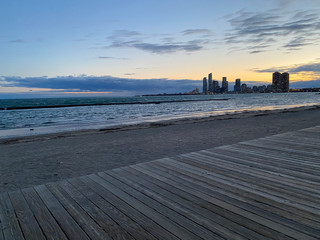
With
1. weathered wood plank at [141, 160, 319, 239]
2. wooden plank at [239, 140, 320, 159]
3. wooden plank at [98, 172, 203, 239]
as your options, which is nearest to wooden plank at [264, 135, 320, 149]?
wooden plank at [239, 140, 320, 159]

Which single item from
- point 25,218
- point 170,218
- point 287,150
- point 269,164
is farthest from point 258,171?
point 25,218

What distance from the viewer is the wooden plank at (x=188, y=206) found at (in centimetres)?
207

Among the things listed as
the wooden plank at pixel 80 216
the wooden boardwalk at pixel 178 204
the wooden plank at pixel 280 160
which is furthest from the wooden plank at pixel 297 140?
the wooden plank at pixel 80 216

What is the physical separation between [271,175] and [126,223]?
7.90 feet

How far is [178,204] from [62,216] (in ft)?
4.34

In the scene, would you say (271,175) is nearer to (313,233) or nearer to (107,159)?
(313,233)

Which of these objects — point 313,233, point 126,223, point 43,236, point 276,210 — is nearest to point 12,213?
point 43,236

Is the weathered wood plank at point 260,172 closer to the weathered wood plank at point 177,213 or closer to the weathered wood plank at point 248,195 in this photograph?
the weathered wood plank at point 248,195

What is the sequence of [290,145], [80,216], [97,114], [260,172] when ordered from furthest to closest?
1. [97,114]
2. [290,145]
3. [260,172]
4. [80,216]

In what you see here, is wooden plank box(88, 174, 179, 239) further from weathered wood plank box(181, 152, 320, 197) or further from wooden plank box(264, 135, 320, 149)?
wooden plank box(264, 135, 320, 149)

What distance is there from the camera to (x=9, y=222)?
2.41 metres

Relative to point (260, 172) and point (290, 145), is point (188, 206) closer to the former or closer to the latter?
point (260, 172)

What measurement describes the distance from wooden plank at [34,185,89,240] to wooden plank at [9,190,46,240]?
0.20m

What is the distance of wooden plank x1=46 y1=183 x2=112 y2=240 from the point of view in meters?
2.17
